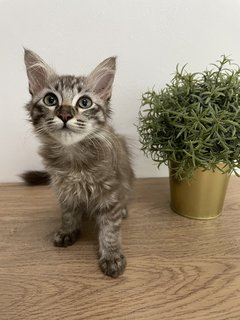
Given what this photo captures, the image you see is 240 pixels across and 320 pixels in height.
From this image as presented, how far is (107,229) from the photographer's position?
0.81m

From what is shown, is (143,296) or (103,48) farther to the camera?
(103,48)

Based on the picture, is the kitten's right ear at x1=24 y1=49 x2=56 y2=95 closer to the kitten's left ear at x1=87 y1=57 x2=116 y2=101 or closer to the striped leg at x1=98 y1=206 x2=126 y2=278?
the kitten's left ear at x1=87 y1=57 x2=116 y2=101

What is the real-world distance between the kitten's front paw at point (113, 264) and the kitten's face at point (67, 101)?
287 mm

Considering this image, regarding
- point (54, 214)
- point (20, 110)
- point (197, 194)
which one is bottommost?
point (54, 214)

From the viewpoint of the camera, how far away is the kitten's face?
28.2 inches

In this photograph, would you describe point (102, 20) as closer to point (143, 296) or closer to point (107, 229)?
point (107, 229)

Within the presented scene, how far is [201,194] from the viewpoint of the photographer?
3.02 ft

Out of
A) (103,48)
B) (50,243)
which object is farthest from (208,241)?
(103,48)

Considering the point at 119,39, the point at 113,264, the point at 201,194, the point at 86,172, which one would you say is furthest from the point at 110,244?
the point at 119,39

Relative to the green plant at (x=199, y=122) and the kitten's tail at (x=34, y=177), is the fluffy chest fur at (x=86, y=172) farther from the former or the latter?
the kitten's tail at (x=34, y=177)

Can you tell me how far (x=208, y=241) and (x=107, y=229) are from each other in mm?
276

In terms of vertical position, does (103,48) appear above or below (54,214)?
above

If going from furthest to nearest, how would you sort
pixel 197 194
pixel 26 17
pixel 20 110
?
pixel 20 110 → pixel 26 17 → pixel 197 194

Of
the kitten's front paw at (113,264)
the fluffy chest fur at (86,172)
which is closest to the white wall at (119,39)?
the fluffy chest fur at (86,172)
